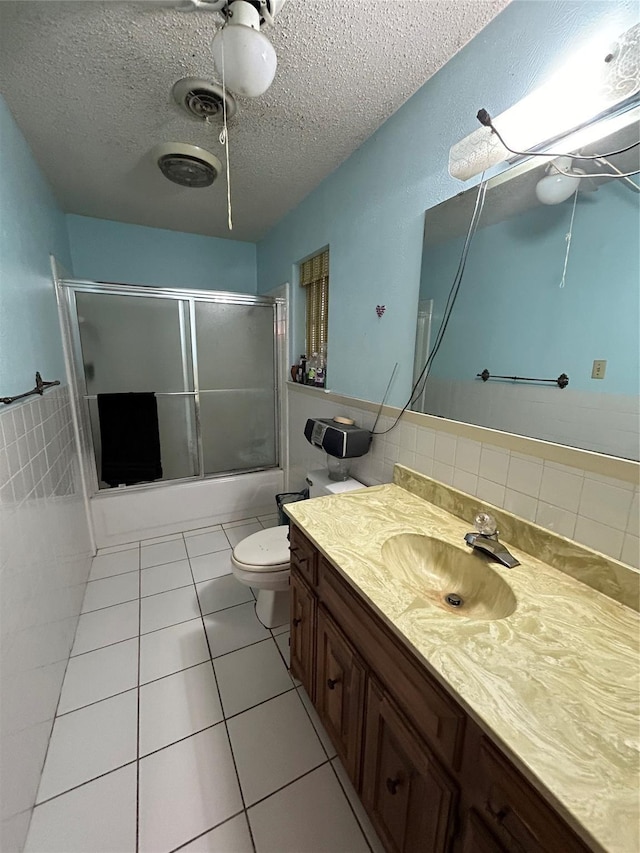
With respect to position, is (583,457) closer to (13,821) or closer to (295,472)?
(13,821)

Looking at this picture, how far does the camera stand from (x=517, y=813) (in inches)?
19.5

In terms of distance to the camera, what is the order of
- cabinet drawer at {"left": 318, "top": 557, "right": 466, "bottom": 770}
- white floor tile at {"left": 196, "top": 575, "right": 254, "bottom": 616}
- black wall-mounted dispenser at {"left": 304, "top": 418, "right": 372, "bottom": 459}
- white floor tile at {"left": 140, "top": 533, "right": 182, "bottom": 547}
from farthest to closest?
white floor tile at {"left": 140, "top": 533, "right": 182, "bottom": 547}
white floor tile at {"left": 196, "top": 575, "right": 254, "bottom": 616}
black wall-mounted dispenser at {"left": 304, "top": 418, "right": 372, "bottom": 459}
cabinet drawer at {"left": 318, "top": 557, "right": 466, "bottom": 770}

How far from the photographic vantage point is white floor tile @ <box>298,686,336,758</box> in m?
1.18

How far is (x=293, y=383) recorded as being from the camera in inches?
→ 101

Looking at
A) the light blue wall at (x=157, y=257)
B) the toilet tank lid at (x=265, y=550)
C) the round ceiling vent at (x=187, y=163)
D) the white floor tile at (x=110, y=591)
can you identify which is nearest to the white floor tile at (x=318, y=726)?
the toilet tank lid at (x=265, y=550)

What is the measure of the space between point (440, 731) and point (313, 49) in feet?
6.29

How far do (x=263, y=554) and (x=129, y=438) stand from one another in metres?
1.43

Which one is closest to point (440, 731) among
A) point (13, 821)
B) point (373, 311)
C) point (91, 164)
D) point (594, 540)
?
point (594, 540)

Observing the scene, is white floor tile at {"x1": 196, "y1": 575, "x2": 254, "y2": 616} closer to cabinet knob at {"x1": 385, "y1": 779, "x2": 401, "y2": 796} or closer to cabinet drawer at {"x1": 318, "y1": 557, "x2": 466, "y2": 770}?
cabinet drawer at {"x1": 318, "y1": 557, "x2": 466, "y2": 770}

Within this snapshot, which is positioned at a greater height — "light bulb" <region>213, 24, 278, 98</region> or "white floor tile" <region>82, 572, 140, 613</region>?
"light bulb" <region>213, 24, 278, 98</region>

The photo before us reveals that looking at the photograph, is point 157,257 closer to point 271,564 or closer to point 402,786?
point 271,564

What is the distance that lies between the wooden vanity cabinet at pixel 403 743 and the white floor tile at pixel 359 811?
13 cm

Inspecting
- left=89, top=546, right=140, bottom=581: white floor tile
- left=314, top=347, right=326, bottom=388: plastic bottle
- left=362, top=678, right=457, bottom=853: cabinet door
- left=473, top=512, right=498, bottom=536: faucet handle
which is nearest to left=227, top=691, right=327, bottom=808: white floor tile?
left=362, top=678, right=457, bottom=853: cabinet door

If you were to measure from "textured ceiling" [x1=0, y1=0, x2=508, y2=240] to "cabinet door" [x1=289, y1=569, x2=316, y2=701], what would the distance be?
1814 mm
